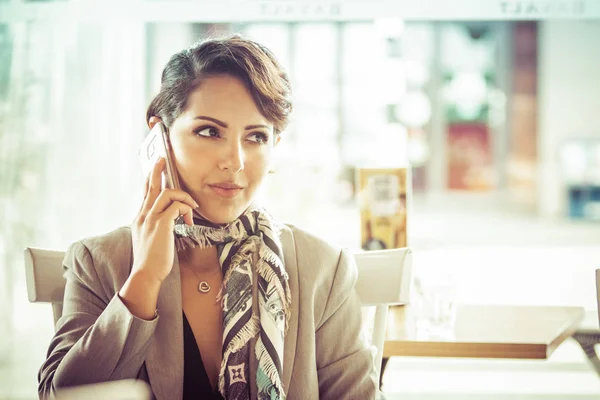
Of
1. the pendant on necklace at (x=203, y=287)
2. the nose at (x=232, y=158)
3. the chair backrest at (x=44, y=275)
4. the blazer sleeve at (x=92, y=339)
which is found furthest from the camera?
the chair backrest at (x=44, y=275)

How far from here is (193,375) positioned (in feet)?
4.03

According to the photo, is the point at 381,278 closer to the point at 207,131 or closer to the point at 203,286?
the point at 203,286

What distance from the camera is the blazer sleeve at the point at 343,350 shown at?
1.22 m

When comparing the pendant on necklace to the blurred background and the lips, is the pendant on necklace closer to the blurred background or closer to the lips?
the lips

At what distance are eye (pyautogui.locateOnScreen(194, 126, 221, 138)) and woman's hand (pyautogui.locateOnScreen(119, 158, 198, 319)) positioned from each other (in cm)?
10

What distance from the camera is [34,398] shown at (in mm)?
3209

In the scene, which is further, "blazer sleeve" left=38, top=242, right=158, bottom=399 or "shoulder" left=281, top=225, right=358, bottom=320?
"shoulder" left=281, top=225, right=358, bottom=320

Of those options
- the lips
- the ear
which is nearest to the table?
the lips

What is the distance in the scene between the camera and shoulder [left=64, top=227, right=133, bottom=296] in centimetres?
122

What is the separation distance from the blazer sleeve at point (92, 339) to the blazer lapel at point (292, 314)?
0.26 m

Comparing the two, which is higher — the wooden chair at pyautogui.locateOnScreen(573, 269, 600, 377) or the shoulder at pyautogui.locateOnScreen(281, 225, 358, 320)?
the shoulder at pyautogui.locateOnScreen(281, 225, 358, 320)

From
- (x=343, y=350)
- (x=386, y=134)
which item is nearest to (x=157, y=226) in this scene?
(x=343, y=350)

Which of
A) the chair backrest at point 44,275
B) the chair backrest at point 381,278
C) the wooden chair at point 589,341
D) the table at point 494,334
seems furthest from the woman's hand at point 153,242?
the wooden chair at point 589,341

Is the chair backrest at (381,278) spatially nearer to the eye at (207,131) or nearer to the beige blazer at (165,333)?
the beige blazer at (165,333)
